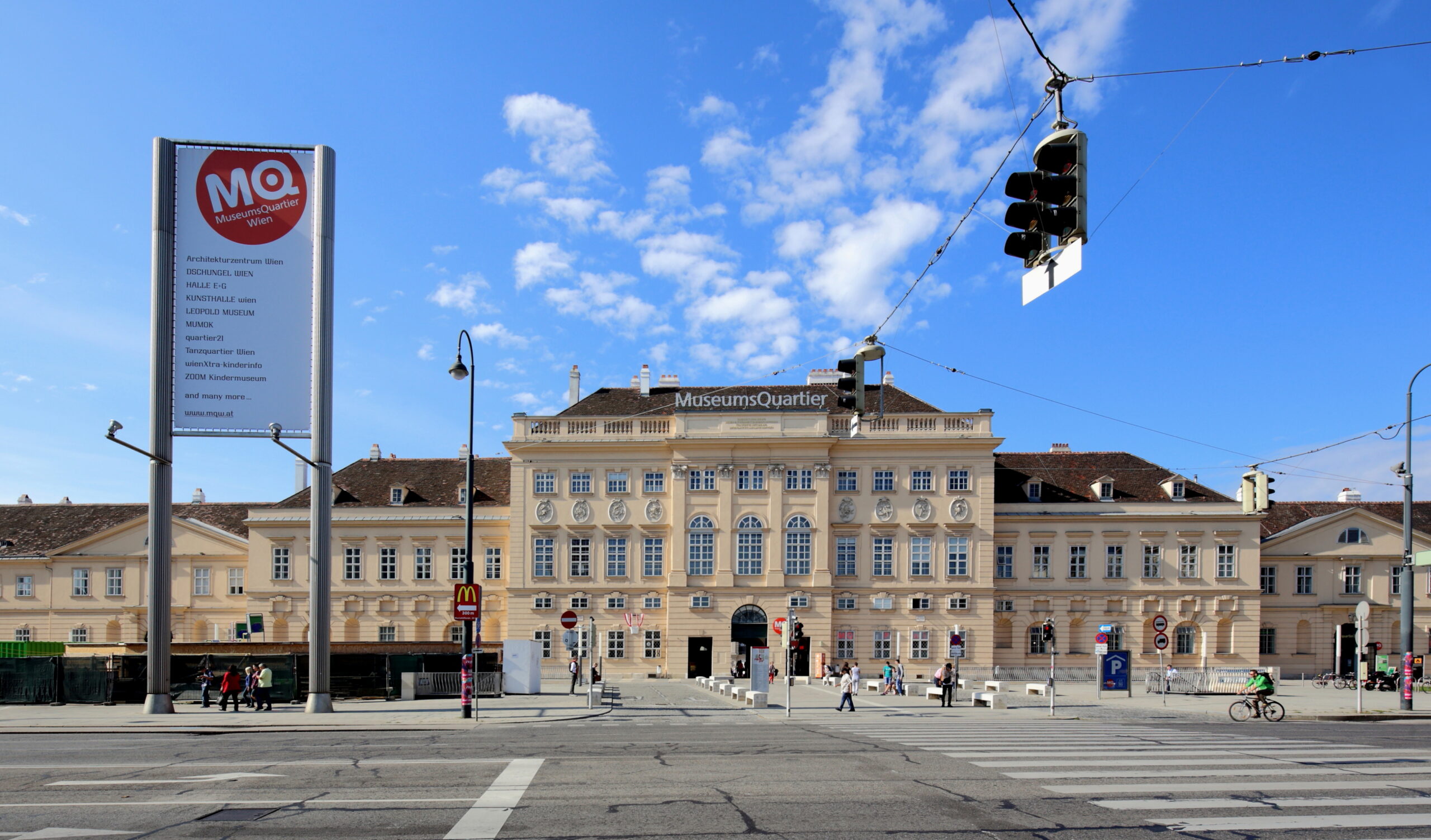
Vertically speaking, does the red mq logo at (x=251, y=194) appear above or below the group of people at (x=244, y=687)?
above

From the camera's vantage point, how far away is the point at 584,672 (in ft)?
162

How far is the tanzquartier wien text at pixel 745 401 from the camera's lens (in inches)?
2084

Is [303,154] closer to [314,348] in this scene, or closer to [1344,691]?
[314,348]

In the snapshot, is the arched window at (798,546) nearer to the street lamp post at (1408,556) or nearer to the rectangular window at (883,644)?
the rectangular window at (883,644)

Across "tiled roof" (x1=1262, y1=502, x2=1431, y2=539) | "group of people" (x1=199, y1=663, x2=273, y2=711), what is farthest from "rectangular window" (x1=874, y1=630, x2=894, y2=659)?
"group of people" (x1=199, y1=663, x2=273, y2=711)

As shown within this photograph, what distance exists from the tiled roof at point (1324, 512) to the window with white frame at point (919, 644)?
22089mm

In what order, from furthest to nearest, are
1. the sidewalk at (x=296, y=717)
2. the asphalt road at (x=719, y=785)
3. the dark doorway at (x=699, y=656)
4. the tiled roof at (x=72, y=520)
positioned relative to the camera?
the tiled roof at (x=72, y=520), the dark doorway at (x=699, y=656), the sidewalk at (x=296, y=717), the asphalt road at (x=719, y=785)

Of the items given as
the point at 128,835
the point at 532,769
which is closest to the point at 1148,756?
the point at 532,769

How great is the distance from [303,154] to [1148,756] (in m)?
26.4

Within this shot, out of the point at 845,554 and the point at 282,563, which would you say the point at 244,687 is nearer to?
the point at 282,563

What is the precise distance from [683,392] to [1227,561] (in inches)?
1252

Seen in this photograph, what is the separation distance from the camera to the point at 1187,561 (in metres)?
53.8

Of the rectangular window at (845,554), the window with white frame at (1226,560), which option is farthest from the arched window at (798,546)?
the window with white frame at (1226,560)

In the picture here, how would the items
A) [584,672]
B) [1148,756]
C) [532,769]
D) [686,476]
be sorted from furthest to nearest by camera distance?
[686,476] → [584,672] → [1148,756] → [532,769]
